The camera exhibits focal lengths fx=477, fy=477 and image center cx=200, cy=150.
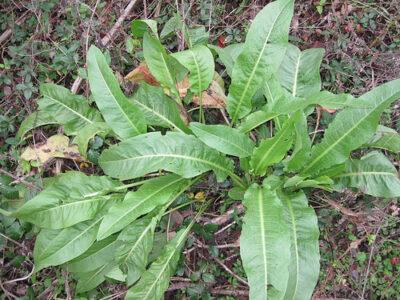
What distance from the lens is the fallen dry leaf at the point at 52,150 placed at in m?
3.09

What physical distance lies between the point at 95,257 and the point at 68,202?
14.5 inches

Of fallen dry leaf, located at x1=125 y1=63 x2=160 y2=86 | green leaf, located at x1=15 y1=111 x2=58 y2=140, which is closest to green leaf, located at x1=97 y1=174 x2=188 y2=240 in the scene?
fallen dry leaf, located at x1=125 y1=63 x2=160 y2=86

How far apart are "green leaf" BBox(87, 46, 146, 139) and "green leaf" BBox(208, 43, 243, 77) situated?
0.64 metres

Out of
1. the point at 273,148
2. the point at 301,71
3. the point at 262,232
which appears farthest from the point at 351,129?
the point at 262,232

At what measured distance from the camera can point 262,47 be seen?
2.71m

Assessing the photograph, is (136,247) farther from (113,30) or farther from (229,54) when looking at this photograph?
(113,30)

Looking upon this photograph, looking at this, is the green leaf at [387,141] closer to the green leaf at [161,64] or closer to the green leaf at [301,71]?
the green leaf at [301,71]

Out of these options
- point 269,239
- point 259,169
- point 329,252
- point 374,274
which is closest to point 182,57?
point 259,169

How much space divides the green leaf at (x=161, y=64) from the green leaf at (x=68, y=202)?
0.68 meters

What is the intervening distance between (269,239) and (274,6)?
131cm

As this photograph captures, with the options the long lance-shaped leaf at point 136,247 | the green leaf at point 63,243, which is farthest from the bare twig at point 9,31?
the long lance-shaped leaf at point 136,247

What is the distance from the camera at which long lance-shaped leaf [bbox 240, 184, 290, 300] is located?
2.22 m

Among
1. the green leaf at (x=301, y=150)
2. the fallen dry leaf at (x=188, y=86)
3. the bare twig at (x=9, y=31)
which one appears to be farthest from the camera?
the bare twig at (x=9, y=31)

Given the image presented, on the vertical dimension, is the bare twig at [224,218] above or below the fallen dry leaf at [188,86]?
below
